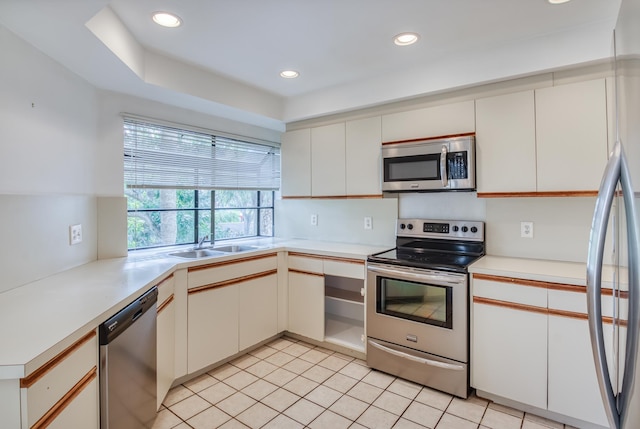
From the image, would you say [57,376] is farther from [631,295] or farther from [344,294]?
[344,294]

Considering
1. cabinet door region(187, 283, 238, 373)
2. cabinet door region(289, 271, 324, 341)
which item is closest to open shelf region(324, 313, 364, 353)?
cabinet door region(289, 271, 324, 341)

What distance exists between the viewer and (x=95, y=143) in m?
2.44

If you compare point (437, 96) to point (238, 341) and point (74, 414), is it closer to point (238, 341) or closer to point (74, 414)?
point (238, 341)

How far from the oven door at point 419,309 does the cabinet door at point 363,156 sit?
73cm

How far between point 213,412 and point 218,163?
210cm

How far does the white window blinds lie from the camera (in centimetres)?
269

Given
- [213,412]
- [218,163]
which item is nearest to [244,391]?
[213,412]

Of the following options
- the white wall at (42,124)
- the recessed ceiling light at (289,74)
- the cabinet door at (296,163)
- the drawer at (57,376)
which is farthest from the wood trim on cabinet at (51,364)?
the cabinet door at (296,163)

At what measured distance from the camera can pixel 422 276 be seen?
7.65 ft

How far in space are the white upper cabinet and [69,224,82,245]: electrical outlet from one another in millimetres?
2316

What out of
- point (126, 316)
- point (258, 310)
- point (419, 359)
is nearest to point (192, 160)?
point (258, 310)

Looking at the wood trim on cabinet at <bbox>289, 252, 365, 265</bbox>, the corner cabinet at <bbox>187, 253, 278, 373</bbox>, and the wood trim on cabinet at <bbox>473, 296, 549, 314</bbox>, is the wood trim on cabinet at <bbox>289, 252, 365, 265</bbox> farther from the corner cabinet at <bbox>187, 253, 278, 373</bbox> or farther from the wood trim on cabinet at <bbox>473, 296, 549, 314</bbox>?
the wood trim on cabinet at <bbox>473, 296, 549, 314</bbox>

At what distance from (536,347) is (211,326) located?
214 centimetres

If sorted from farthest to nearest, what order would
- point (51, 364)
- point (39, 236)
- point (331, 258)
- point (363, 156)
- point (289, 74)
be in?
point (363, 156)
point (331, 258)
point (289, 74)
point (39, 236)
point (51, 364)
